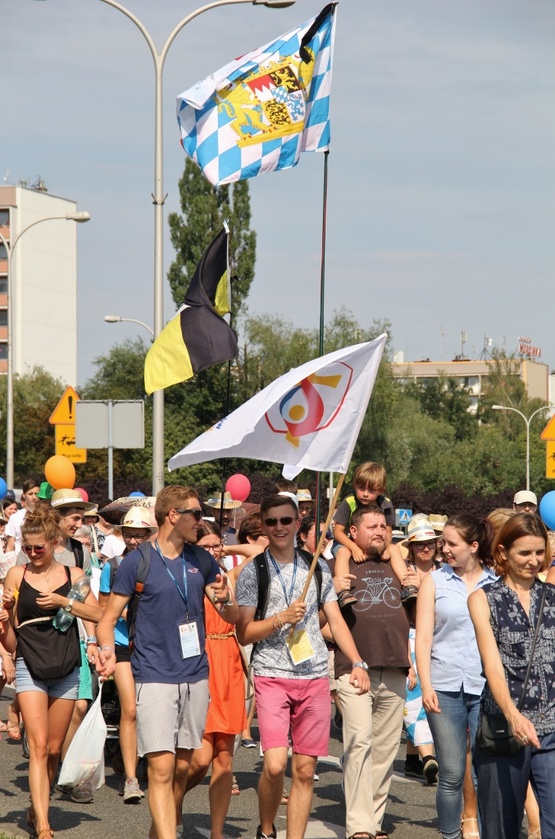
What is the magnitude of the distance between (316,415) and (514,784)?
253cm

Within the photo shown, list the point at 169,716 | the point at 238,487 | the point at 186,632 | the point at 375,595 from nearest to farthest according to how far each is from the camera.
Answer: the point at 169,716, the point at 186,632, the point at 375,595, the point at 238,487

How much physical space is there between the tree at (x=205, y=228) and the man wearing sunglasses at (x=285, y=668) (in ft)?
159

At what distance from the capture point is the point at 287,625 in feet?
22.5

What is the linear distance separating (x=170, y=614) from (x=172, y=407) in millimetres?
59702

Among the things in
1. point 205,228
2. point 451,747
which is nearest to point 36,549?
point 451,747

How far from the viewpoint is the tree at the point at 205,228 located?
185 feet

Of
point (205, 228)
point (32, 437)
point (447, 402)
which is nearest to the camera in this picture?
point (205, 228)

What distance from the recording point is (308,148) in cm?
957

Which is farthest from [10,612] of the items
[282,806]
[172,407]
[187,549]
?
[172,407]

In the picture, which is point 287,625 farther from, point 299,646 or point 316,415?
point 316,415

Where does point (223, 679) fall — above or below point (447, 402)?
above

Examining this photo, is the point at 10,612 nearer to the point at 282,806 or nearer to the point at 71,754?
the point at 71,754

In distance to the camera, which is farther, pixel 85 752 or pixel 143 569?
pixel 85 752

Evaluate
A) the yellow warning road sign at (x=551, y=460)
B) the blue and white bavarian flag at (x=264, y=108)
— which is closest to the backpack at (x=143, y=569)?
the blue and white bavarian flag at (x=264, y=108)
